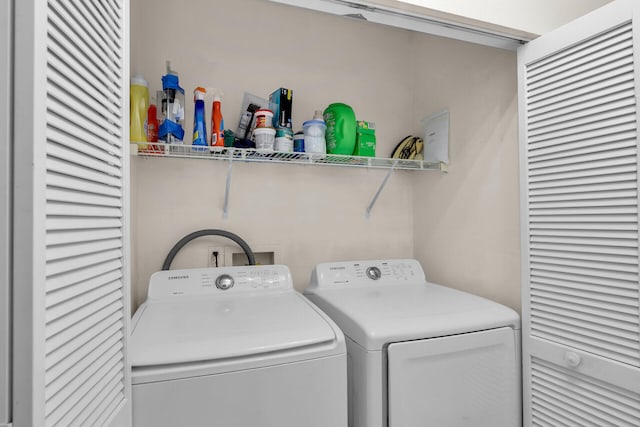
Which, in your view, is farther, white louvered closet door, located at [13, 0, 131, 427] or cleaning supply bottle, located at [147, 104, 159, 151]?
cleaning supply bottle, located at [147, 104, 159, 151]

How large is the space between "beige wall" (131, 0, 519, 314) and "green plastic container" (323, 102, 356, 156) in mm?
290

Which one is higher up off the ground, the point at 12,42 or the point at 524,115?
the point at 524,115

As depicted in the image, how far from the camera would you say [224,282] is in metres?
1.81

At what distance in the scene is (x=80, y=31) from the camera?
773mm

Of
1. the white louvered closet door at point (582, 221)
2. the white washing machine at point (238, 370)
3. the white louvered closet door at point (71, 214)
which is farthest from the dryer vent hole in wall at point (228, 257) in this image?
the white louvered closet door at point (582, 221)

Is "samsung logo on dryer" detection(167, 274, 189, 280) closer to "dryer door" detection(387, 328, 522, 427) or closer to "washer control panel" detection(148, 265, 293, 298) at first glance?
"washer control panel" detection(148, 265, 293, 298)

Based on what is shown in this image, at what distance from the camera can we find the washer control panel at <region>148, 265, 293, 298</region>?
5.69ft

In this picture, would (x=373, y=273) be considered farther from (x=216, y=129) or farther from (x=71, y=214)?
(x=71, y=214)

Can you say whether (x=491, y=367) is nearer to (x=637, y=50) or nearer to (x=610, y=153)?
(x=610, y=153)

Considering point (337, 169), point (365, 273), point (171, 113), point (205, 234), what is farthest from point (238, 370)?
point (337, 169)

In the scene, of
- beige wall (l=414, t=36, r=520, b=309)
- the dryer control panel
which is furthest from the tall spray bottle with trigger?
beige wall (l=414, t=36, r=520, b=309)

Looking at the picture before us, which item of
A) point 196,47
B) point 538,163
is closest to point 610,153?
point 538,163

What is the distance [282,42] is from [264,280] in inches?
56.1

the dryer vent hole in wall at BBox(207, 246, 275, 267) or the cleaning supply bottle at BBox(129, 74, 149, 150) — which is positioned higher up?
the cleaning supply bottle at BBox(129, 74, 149, 150)
